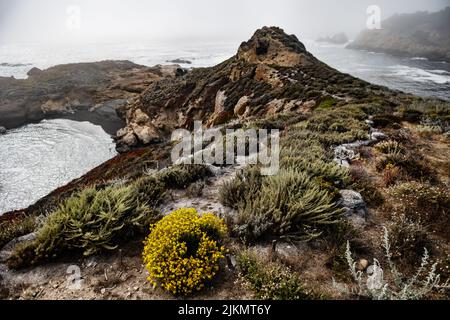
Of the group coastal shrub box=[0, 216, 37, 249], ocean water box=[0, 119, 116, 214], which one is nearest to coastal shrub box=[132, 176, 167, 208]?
coastal shrub box=[0, 216, 37, 249]

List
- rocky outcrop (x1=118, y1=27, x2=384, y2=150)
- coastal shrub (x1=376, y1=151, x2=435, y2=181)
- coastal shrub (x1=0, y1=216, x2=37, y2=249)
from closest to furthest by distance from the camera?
coastal shrub (x1=0, y1=216, x2=37, y2=249) → coastal shrub (x1=376, y1=151, x2=435, y2=181) → rocky outcrop (x1=118, y1=27, x2=384, y2=150)

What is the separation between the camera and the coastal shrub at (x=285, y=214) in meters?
4.09

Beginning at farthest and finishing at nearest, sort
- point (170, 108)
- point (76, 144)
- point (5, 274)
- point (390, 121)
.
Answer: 1. point (170, 108)
2. point (76, 144)
3. point (390, 121)
4. point (5, 274)

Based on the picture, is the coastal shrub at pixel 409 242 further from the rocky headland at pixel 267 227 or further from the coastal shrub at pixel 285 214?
the coastal shrub at pixel 285 214

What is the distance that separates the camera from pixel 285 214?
431 cm

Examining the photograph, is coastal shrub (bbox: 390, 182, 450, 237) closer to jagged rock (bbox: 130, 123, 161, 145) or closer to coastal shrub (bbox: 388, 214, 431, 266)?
coastal shrub (bbox: 388, 214, 431, 266)

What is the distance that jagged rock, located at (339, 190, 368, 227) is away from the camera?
4527 millimetres

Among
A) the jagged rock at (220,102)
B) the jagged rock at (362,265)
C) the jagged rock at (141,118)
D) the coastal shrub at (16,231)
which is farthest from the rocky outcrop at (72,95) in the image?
the jagged rock at (362,265)

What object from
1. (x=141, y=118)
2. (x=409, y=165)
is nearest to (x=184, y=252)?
(x=409, y=165)

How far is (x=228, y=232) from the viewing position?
4.26 meters

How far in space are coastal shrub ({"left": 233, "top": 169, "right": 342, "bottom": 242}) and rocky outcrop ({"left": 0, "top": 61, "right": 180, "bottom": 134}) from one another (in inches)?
1714
